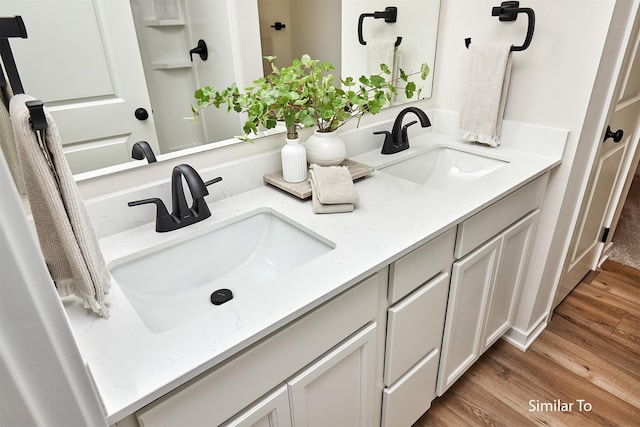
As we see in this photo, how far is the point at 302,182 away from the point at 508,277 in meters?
0.95

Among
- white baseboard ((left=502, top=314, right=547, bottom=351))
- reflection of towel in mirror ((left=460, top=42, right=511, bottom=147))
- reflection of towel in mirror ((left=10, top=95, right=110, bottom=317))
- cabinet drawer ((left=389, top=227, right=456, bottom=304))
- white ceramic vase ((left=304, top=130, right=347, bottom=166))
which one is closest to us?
reflection of towel in mirror ((left=10, top=95, right=110, bottom=317))

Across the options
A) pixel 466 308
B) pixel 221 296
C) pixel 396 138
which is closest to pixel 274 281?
pixel 221 296

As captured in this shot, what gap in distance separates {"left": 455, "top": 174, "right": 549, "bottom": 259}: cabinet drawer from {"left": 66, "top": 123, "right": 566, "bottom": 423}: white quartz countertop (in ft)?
0.19

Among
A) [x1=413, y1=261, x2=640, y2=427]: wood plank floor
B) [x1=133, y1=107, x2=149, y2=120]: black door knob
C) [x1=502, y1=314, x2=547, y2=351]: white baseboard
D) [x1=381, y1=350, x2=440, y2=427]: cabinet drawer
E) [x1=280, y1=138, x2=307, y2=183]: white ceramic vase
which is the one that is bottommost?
[x1=413, y1=261, x2=640, y2=427]: wood plank floor

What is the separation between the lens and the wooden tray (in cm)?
117

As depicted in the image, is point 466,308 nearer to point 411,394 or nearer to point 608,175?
point 411,394

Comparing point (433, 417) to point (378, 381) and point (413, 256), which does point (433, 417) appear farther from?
point (413, 256)

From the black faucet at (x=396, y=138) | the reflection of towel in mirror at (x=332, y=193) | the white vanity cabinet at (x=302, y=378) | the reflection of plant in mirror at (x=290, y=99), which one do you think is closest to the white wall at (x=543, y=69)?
the black faucet at (x=396, y=138)

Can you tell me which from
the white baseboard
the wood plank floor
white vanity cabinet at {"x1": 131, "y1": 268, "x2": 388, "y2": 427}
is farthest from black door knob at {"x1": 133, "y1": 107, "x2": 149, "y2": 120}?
the white baseboard

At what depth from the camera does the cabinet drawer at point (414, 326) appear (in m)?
1.08

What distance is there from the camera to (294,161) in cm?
120

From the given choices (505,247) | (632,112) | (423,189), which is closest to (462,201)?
(423,189)

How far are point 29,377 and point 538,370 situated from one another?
1.91m

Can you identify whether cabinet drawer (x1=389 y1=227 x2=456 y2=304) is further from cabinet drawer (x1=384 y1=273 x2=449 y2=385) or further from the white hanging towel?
the white hanging towel
